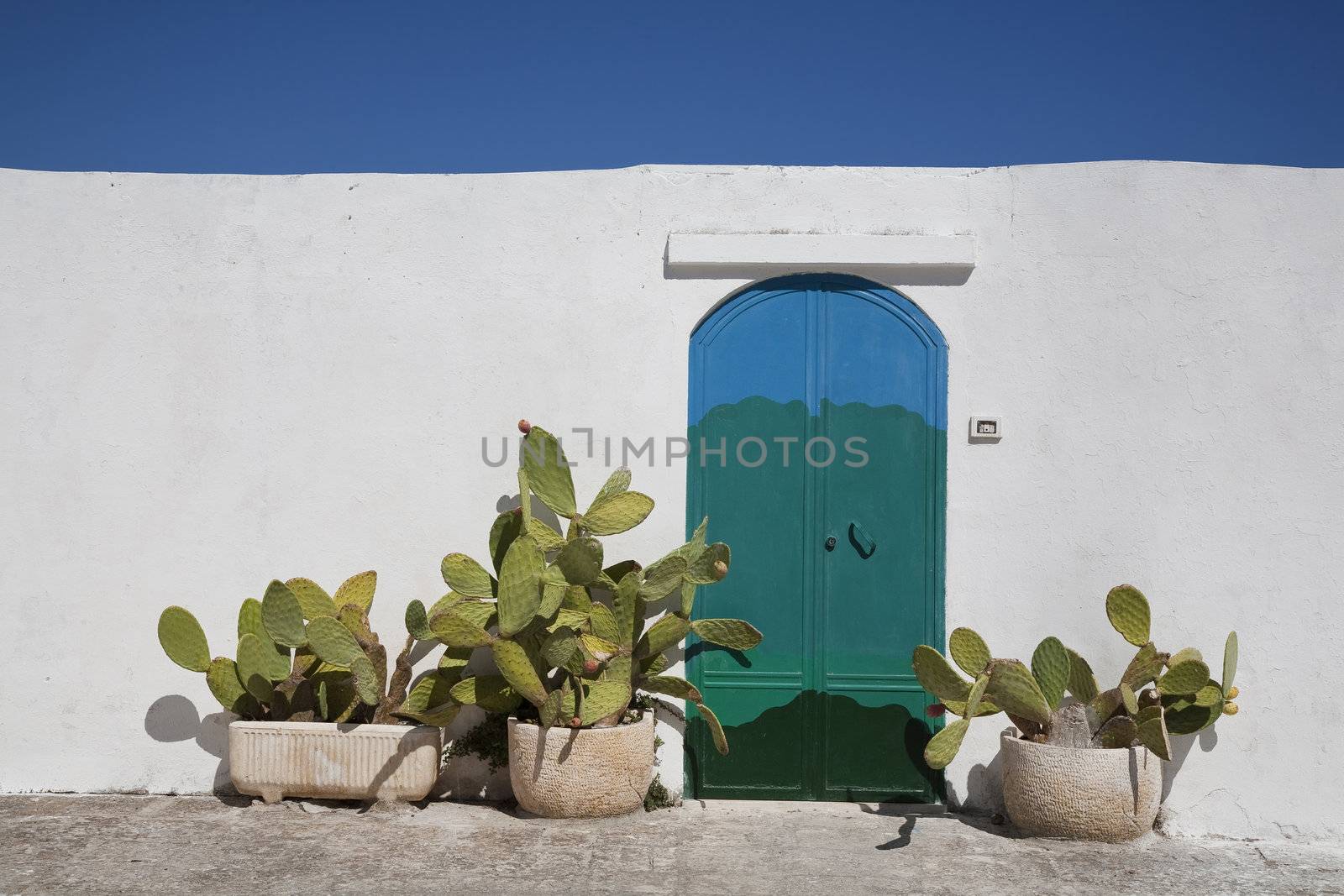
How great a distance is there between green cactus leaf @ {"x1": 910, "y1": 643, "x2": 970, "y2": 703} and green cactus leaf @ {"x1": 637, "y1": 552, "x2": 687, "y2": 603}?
966 mm

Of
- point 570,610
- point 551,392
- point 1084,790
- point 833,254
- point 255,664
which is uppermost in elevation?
point 833,254

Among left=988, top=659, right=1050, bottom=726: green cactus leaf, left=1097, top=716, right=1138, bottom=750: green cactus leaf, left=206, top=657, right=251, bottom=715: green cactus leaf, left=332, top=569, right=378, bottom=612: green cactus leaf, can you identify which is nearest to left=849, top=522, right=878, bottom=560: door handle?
left=988, top=659, right=1050, bottom=726: green cactus leaf

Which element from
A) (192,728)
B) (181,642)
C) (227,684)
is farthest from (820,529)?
(192,728)

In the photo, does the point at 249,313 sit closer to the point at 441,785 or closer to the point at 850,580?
the point at 441,785

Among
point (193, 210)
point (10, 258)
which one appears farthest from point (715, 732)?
point (10, 258)

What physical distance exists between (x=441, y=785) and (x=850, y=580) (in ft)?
6.35

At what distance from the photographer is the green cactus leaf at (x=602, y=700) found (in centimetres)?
415

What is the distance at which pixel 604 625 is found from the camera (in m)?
4.36

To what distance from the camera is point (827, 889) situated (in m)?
3.70

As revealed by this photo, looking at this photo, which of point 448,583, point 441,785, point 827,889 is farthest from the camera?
point 441,785

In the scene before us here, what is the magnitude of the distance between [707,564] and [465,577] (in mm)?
964

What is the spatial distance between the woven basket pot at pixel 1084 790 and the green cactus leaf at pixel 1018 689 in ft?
0.41

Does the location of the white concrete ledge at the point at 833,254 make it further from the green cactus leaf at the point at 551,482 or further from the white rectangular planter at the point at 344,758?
the white rectangular planter at the point at 344,758

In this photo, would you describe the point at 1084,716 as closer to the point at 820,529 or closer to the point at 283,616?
the point at 820,529
